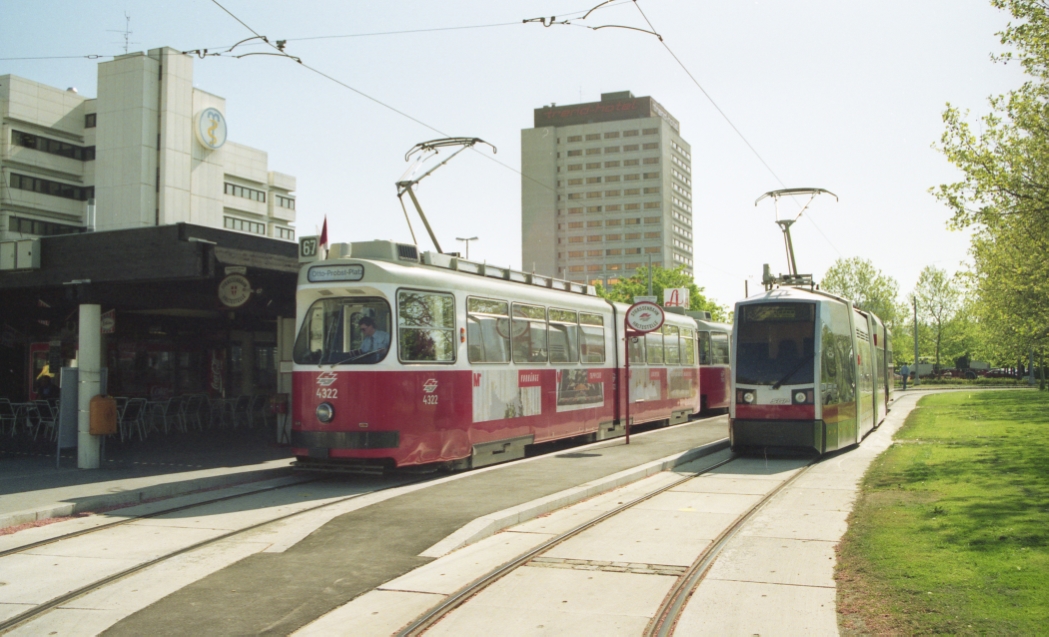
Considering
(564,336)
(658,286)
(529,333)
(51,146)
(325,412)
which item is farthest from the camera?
(51,146)

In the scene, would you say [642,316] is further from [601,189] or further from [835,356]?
[601,189]

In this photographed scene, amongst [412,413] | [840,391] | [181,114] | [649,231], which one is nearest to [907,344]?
[649,231]

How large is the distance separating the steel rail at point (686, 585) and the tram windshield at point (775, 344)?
5670mm

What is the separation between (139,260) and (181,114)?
6284cm

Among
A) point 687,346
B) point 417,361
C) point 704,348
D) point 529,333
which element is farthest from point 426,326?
point 704,348

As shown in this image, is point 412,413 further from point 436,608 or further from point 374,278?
point 436,608

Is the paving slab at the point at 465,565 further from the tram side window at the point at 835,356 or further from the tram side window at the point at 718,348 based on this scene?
the tram side window at the point at 718,348

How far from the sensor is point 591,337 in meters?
17.6

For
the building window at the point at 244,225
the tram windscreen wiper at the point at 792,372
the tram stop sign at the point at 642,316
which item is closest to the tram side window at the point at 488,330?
the tram stop sign at the point at 642,316

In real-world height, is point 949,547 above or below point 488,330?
below

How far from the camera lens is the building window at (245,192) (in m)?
83.9

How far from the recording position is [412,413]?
39.4 ft

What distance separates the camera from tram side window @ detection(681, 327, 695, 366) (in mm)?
24250

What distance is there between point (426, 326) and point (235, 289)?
16.6 feet
